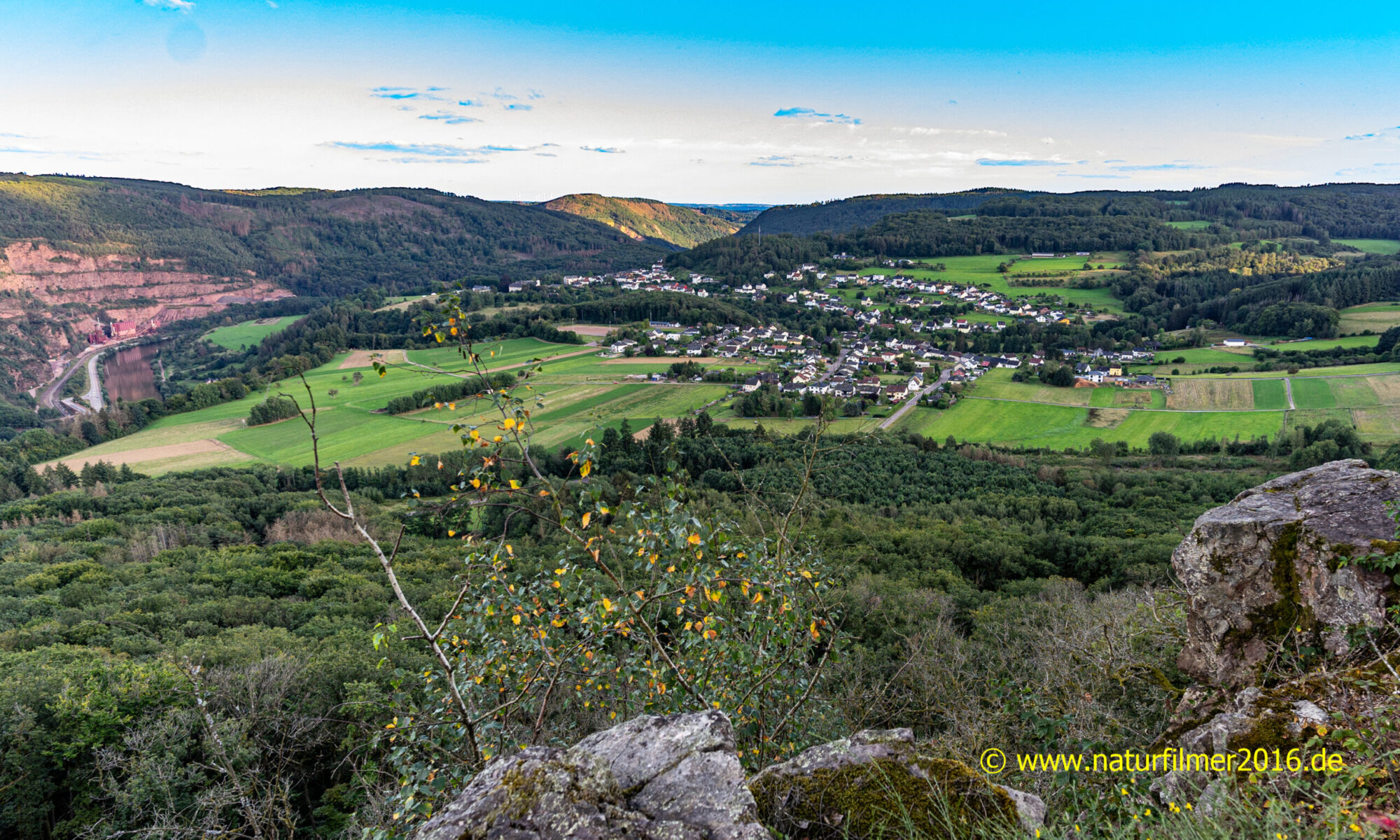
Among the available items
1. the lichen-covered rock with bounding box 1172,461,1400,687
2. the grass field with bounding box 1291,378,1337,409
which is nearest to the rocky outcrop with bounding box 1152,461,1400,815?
the lichen-covered rock with bounding box 1172,461,1400,687

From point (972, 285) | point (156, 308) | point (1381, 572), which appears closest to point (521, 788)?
point (1381, 572)

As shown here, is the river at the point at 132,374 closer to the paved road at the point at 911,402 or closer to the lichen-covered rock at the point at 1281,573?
the paved road at the point at 911,402

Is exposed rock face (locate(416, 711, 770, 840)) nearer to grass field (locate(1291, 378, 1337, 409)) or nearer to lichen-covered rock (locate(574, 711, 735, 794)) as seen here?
lichen-covered rock (locate(574, 711, 735, 794))

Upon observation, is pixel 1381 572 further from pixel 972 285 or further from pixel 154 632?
pixel 972 285

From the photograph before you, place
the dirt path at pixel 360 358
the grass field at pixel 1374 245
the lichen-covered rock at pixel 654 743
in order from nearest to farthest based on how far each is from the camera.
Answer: the lichen-covered rock at pixel 654 743
the dirt path at pixel 360 358
the grass field at pixel 1374 245

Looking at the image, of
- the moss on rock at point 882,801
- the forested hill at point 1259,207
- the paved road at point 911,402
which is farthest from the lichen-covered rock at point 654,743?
the forested hill at point 1259,207

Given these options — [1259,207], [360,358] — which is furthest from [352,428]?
[1259,207]
